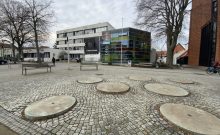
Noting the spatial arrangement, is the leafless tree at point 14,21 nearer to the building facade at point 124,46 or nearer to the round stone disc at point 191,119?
the building facade at point 124,46

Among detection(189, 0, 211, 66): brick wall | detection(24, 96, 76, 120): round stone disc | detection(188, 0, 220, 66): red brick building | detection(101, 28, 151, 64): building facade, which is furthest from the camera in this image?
detection(101, 28, 151, 64): building facade

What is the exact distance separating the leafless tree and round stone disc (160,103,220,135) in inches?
1013

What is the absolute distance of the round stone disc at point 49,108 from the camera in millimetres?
3705

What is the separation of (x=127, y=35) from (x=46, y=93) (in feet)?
83.6

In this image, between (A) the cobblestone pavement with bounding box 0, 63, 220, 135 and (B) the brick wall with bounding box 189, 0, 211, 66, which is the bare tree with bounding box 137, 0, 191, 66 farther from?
(A) the cobblestone pavement with bounding box 0, 63, 220, 135

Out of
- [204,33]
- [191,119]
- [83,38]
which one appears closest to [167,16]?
[204,33]

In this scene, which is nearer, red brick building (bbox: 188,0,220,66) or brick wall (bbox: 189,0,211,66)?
red brick building (bbox: 188,0,220,66)

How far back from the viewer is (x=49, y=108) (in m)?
4.12

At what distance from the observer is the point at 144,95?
18.4 ft

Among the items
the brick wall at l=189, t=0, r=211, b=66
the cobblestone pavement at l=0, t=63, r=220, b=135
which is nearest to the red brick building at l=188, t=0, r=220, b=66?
the brick wall at l=189, t=0, r=211, b=66

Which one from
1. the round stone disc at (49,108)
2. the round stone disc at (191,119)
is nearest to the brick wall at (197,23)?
the round stone disc at (191,119)

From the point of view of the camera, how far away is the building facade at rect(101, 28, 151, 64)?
95.9 feet

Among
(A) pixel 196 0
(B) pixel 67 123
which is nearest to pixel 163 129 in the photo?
(B) pixel 67 123

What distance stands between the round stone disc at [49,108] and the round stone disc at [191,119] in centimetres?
293
